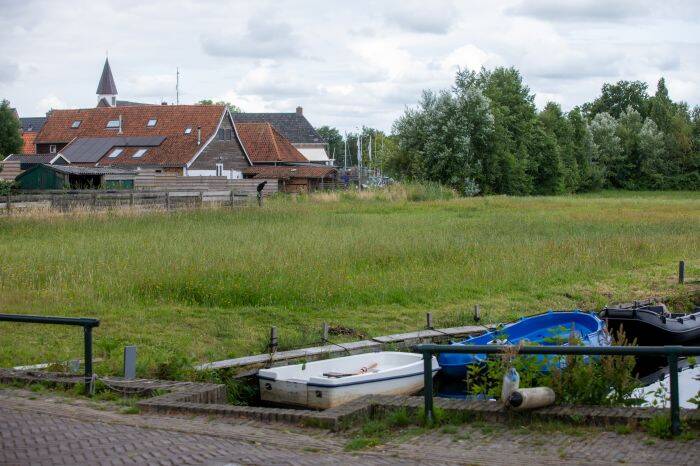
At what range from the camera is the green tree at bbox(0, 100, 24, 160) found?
2837 inches

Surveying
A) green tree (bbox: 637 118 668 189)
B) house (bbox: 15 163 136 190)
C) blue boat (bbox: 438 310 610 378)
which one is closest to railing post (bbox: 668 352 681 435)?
blue boat (bbox: 438 310 610 378)

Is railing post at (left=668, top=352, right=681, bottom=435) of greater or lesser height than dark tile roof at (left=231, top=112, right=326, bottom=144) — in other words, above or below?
below

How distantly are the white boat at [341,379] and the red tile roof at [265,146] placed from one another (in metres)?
63.0

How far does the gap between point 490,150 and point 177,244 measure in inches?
1931

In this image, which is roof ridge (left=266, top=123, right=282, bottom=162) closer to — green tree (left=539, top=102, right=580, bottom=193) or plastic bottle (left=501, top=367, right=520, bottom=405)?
green tree (left=539, top=102, right=580, bottom=193)

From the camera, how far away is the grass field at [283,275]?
577 inches

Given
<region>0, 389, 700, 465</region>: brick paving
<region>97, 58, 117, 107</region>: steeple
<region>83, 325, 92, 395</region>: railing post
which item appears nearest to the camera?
<region>0, 389, 700, 465</region>: brick paving

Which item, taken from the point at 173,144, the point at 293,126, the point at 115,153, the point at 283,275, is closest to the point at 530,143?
the point at 293,126

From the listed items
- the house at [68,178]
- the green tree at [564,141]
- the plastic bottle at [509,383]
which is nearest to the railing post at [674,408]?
the plastic bottle at [509,383]

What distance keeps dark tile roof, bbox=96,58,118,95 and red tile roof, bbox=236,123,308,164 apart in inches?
1462

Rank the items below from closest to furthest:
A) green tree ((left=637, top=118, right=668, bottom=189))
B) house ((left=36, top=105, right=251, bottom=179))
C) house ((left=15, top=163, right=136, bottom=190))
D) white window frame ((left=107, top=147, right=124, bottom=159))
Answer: house ((left=15, top=163, right=136, bottom=190)), house ((left=36, top=105, right=251, bottom=179)), white window frame ((left=107, top=147, right=124, bottom=159)), green tree ((left=637, top=118, right=668, bottom=189))

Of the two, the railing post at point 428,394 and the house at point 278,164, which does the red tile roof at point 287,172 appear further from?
the railing post at point 428,394

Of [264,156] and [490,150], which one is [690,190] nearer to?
[490,150]

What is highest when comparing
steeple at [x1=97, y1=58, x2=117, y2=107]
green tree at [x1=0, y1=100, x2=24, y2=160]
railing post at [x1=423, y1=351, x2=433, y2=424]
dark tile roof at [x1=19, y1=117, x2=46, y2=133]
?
steeple at [x1=97, y1=58, x2=117, y2=107]
